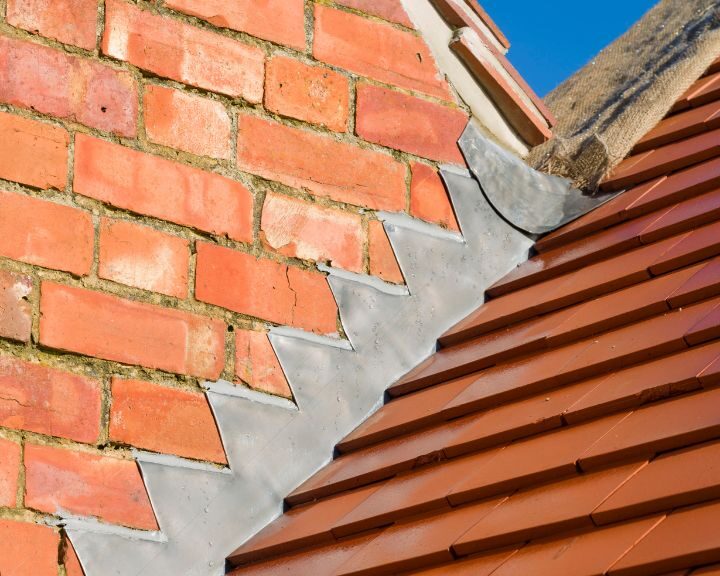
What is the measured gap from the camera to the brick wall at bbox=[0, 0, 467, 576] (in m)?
2.26

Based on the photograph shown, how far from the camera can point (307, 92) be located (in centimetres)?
281

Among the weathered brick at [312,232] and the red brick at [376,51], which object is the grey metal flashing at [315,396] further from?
the red brick at [376,51]

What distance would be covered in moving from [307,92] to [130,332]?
755 millimetres

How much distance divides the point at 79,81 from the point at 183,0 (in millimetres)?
338

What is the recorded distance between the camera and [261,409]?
2545mm

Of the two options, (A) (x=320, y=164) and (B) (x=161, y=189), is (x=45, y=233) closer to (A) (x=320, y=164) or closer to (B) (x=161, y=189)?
(B) (x=161, y=189)

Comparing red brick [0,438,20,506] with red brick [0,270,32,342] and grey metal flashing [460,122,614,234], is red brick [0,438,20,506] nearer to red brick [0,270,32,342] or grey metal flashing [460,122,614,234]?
red brick [0,270,32,342]

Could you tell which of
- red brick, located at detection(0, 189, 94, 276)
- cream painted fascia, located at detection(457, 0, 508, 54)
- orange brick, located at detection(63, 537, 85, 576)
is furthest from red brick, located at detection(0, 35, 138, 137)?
cream painted fascia, located at detection(457, 0, 508, 54)

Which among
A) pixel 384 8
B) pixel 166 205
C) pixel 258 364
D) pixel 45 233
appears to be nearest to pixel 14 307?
pixel 45 233

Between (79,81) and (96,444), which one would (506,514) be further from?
(79,81)

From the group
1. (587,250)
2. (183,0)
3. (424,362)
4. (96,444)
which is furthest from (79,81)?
(587,250)

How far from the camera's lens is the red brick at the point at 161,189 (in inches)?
96.1

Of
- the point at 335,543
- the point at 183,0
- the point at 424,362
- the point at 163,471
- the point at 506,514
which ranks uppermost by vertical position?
the point at 183,0

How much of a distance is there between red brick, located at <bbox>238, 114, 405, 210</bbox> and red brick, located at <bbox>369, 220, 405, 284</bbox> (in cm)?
6
